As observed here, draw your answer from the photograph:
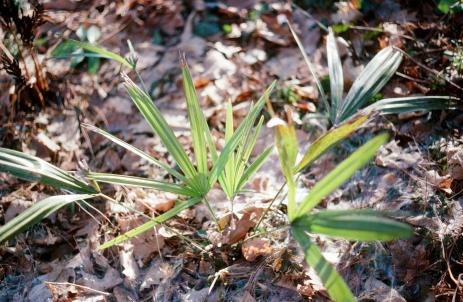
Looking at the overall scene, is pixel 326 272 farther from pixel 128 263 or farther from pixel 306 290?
pixel 128 263

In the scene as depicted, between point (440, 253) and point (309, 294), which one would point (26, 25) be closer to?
point (309, 294)

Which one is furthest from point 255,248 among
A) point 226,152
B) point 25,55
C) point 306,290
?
point 25,55

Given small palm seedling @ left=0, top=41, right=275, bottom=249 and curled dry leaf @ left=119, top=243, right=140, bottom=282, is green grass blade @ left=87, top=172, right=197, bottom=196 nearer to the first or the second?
small palm seedling @ left=0, top=41, right=275, bottom=249

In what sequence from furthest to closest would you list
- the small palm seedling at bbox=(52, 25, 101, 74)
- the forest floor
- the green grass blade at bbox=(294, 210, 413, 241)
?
the small palm seedling at bbox=(52, 25, 101, 74) < the forest floor < the green grass blade at bbox=(294, 210, 413, 241)

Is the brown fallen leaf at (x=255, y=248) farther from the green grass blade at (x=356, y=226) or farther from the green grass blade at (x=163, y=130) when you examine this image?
the green grass blade at (x=356, y=226)

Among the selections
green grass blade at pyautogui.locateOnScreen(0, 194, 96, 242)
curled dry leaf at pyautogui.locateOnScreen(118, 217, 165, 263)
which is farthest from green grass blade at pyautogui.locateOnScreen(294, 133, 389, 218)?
curled dry leaf at pyautogui.locateOnScreen(118, 217, 165, 263)

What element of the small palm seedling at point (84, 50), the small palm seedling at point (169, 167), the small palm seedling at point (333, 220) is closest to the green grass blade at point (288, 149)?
A: the small palm seedling at point (333, 220)

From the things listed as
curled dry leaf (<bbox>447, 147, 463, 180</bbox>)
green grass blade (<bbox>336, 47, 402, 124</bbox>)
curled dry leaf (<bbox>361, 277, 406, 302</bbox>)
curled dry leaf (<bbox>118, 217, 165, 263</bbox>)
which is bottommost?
curled dry leaf (<bbox>118, 217, 165, 263</bbox>)
